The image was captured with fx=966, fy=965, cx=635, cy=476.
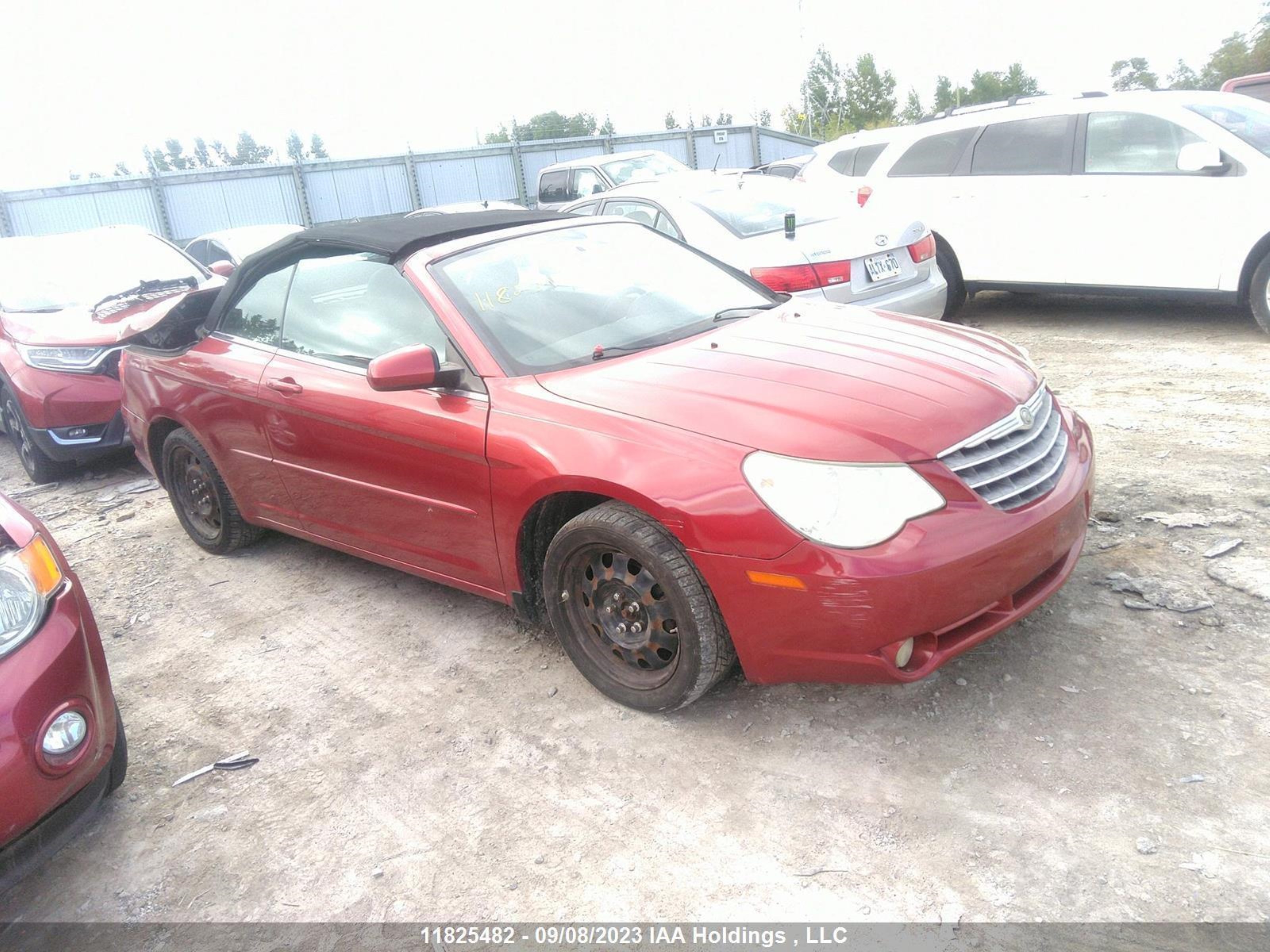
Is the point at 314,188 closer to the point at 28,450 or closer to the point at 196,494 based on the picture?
the point at 28,450

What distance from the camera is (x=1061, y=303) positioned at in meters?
8.88

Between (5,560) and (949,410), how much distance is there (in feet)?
8.91

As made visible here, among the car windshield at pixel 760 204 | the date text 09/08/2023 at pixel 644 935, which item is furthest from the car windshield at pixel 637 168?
A: the date text 09/08/2023 at pixel 644 935

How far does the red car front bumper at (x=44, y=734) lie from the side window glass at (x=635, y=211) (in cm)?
530

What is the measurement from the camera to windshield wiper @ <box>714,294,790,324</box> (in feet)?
12.5

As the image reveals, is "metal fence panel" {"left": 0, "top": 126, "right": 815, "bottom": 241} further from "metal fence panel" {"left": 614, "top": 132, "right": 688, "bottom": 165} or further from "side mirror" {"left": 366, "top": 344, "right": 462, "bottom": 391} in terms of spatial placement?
"side mirror" {"left": 366, "top": 344, "right": 462, "bottom": 391}

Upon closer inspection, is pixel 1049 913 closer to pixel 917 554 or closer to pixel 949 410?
pixel 917 554

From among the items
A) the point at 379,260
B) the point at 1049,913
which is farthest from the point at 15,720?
the point at 1049,913

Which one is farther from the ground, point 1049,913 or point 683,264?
point 683,264

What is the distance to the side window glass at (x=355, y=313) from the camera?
3.62m

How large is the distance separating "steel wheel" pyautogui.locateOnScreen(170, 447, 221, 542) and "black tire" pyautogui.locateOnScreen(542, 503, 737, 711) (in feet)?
7.87

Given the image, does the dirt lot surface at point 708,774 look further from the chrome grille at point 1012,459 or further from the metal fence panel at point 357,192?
the metal fence panel at point 357,192

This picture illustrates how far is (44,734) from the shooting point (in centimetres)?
247

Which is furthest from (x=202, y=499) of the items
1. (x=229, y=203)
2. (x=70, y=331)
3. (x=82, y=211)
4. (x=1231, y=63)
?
(x=1231, y=63)
